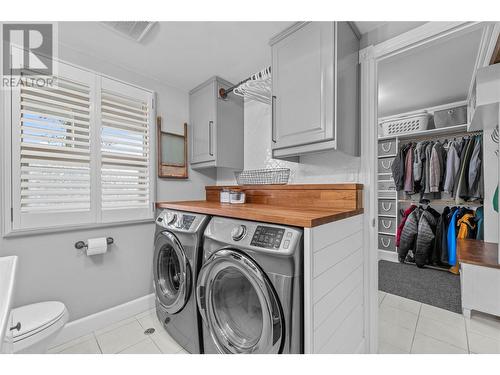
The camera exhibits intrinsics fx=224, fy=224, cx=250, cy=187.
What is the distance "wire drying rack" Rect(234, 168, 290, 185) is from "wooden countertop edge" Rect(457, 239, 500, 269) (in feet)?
5.38

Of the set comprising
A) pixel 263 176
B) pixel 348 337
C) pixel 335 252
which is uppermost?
pixel 263 176

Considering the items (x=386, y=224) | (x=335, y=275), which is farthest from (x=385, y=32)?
(x=386, y=224)

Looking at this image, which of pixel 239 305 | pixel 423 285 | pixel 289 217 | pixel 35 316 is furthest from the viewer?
pixel 423 285

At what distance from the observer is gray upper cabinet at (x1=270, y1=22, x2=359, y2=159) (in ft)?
4.20

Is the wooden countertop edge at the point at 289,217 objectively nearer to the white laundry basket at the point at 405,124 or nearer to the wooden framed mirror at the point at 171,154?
the wooden framed mirror at the point at 171,154

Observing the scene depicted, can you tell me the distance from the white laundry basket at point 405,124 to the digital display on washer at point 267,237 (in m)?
3.39

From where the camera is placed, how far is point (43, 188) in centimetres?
160

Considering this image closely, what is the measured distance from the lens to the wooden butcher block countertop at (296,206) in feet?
3.59

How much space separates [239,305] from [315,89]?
1347 millimetres

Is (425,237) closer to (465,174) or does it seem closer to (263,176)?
(465,174)

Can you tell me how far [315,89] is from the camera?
134cm

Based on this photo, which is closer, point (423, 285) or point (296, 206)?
point (296, 206)
